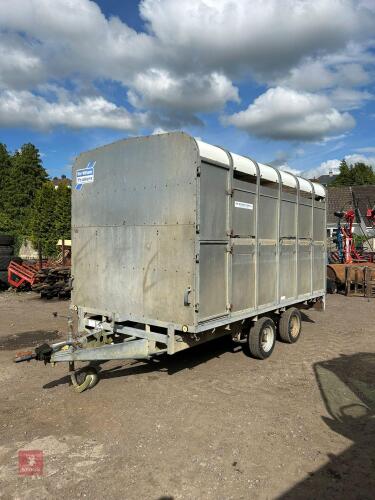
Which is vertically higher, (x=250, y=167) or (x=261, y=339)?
(x=250, y=167)

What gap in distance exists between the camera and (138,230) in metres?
6.02

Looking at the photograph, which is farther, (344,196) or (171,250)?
(344,196)

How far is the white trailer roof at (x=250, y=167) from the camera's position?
18.2 feet

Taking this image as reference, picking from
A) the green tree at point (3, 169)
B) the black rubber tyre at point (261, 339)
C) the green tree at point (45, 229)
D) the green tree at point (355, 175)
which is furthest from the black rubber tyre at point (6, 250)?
the green tree at point (355, 175)

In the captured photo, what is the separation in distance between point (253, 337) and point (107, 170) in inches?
147

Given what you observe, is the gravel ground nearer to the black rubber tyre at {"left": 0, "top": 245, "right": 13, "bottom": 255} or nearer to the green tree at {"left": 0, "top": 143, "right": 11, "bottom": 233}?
the black rubber tyre at {"left": 0, "top": 245, "right": 13, "bottom": 255}

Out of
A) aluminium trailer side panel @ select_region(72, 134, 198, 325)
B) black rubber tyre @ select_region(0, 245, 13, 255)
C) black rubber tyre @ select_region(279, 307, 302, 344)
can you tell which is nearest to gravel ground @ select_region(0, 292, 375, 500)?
black rubber tyre @ select_region(279, 307, 302, 344)

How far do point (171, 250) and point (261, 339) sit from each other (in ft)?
8.74

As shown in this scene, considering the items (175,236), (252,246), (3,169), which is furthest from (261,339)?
(3,169)

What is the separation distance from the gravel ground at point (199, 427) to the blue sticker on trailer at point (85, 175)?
3102 mm

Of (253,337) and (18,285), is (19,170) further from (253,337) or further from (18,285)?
(253,337)

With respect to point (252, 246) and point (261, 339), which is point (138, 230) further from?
point (261, 339)

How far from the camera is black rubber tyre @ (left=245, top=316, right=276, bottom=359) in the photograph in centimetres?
702

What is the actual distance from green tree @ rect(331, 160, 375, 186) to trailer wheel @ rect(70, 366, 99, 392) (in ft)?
211
